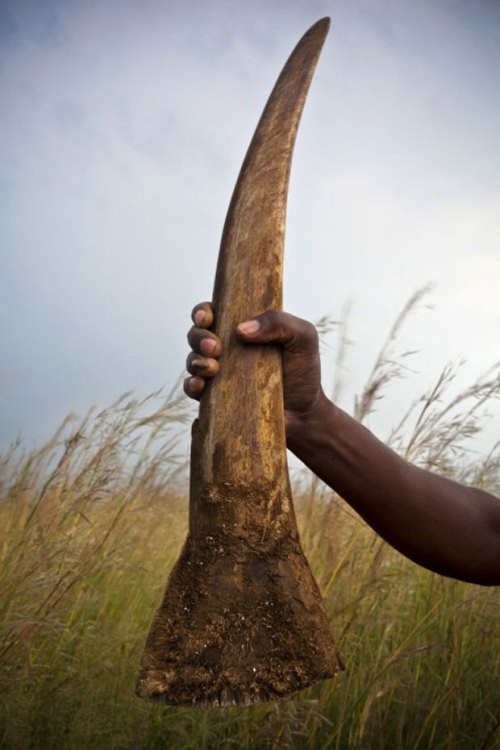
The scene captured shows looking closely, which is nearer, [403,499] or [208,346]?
[208,346]

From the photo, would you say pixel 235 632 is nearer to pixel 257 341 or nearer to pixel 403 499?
pixel 257 341

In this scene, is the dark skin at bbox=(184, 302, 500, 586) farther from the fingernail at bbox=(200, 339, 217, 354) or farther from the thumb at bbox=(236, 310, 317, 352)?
Answer: the fingernail at bbox=(200, 339, 217, 354)

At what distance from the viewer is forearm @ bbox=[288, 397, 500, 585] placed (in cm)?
205

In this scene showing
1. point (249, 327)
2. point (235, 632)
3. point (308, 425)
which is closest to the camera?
point (235, 632)

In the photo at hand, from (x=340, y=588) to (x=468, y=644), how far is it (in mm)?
684

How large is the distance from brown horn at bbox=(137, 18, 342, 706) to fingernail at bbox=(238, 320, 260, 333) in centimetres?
5

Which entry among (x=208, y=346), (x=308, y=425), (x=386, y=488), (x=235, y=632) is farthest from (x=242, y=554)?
(x=386, y=488)

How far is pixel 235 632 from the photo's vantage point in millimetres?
1393

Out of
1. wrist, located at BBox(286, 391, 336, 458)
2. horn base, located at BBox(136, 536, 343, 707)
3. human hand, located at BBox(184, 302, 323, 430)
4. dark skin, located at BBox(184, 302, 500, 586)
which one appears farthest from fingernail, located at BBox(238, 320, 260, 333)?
wrist, located at BBox(286, 391, 336, 458)

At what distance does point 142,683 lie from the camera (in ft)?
4.60

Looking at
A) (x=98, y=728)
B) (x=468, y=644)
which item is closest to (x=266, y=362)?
(x=98, y=728)

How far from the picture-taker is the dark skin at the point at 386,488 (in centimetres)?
197

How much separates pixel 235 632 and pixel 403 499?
2.86 ft

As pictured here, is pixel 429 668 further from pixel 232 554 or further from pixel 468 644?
pixel 232 554
